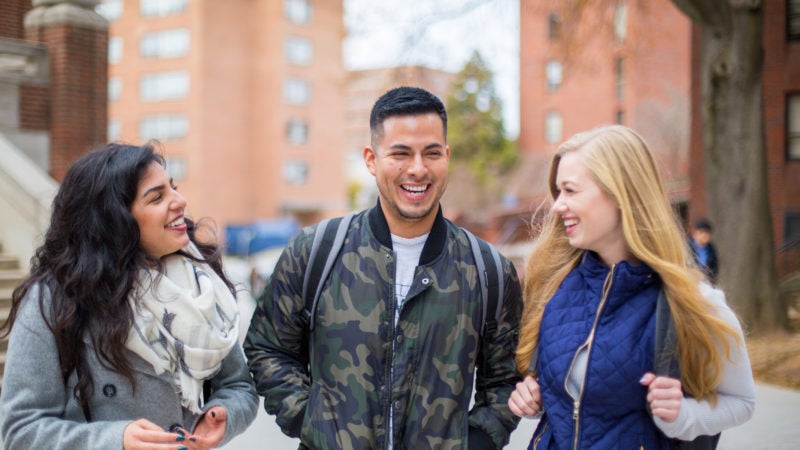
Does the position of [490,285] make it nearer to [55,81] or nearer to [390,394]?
[390,394]

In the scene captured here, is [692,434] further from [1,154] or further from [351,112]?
[351,112]

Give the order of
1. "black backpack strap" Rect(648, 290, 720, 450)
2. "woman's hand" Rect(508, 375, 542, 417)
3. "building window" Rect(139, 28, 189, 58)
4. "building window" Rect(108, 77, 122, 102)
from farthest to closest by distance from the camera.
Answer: "building window" Rect(108, 77, 122, 102) → "building window" Rect(139, 28, 189, 58) → "woman's hand" Rect(508, 375, 542, 417) → "black backpack strap" Rect(648, 290, 720, 450)

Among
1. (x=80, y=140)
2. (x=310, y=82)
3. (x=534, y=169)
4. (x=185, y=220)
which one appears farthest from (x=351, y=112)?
(x=185, y=220)

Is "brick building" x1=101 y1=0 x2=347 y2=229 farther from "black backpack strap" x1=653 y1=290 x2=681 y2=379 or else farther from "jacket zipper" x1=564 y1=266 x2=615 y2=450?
"black backpack strap" x1=653 y1=290 x2=681 y2=379

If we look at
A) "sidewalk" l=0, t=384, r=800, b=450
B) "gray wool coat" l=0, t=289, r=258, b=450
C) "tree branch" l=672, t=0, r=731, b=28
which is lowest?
"sidewalk" l=0, t=384, r=800, b=450

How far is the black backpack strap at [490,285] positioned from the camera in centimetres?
283

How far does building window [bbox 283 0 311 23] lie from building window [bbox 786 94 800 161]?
3648 centimetres

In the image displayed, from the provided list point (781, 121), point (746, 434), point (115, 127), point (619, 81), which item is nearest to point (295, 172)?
point (115, 127)

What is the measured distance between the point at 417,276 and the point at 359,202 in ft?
271

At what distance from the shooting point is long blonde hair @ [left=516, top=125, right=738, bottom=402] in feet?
7.97

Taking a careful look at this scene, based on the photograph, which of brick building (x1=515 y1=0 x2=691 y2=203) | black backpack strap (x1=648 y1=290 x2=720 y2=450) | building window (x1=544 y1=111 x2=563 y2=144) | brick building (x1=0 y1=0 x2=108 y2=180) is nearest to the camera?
black backpack strap (x1=648 y1=290 x2=720 y2=450)

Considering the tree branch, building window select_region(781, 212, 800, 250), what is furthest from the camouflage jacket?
building window select_region(781, 212, 800, 250)

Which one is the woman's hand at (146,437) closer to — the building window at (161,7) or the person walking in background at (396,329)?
the person walking in background at (396,329)

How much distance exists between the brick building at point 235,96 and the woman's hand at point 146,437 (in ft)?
151
